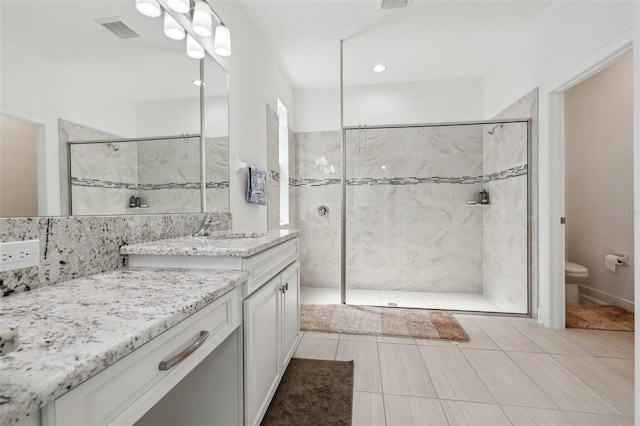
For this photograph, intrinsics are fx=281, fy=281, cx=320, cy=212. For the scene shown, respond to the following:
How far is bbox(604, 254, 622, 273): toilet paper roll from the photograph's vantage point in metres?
2.65

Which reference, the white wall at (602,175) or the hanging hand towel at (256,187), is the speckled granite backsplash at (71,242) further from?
the white wall at (602,175)

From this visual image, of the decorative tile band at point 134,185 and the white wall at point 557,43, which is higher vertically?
the white wall at point 557,43

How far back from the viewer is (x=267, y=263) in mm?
1361

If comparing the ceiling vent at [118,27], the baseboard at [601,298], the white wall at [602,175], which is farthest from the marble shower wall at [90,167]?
the baseboard at [601,298]

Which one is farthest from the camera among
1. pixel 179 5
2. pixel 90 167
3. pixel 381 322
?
pixel 381 322

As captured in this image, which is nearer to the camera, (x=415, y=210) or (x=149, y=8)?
(x=149, y=8)

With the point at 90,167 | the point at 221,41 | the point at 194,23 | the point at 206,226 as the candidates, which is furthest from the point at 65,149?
the point at 221,41

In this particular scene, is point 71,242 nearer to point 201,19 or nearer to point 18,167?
point 18,167

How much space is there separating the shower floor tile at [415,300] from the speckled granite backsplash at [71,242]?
7.11 feet

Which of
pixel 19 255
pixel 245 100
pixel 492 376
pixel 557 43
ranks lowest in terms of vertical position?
pixel 492 376

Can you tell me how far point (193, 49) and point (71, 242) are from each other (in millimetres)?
1284

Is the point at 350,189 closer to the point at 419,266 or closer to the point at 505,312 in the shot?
the point at 419,266

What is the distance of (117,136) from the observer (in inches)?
47.4

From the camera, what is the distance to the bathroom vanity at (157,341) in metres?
0.44
